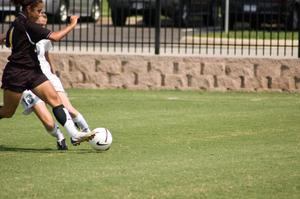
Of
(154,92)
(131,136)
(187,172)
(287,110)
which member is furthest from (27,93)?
(154,92)

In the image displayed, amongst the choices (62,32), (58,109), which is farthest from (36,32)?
(58,109)

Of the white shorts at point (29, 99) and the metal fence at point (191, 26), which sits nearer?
the white shorts at point (29, 99)

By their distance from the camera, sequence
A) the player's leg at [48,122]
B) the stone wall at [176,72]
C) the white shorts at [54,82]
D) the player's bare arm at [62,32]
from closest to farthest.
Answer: the player's bare arm at [62,32]
the player's leg at [48,122]
the white shorts at [54,82]
the stone wall at [176,72]

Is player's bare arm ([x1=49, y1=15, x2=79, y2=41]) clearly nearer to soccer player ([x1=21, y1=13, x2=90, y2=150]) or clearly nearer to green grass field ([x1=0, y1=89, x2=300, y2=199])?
soccer player ([x1=21, y1=13, x2=90, y2=150])

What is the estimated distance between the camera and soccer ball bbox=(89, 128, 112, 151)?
10.4 m

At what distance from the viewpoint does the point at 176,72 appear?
56.3 feet

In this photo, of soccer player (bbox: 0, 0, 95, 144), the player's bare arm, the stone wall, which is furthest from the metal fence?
the player's bare arm

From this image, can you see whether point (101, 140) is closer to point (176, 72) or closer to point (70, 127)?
point (70, 127)

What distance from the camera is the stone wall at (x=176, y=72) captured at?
1689 cm

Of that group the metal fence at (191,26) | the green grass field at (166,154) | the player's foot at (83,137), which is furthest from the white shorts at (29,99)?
the metal fence at (191,26)

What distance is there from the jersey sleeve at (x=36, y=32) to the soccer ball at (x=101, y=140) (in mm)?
1084

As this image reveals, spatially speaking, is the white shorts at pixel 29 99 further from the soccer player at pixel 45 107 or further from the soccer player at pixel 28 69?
the soccer player at pixel 28 69

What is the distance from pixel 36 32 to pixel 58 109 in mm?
820

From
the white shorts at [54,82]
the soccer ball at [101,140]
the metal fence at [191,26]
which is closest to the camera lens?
the soccer ball at [101,140]
